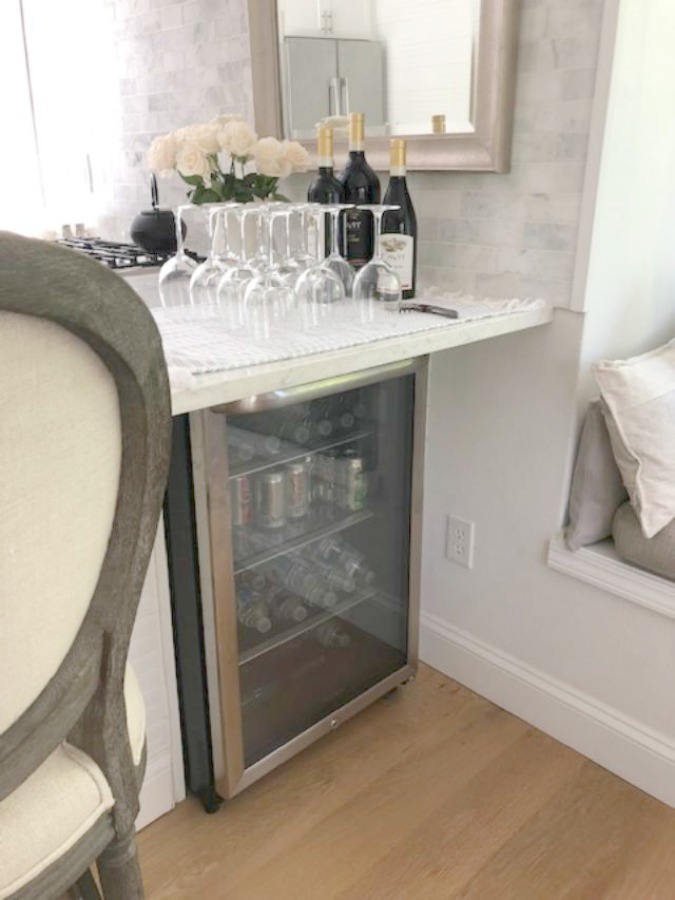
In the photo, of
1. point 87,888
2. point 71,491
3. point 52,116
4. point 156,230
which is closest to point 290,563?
point 87,888

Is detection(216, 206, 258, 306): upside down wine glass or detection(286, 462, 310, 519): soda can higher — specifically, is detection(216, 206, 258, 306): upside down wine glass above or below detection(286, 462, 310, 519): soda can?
above

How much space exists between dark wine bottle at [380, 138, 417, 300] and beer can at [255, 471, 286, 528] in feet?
1.62

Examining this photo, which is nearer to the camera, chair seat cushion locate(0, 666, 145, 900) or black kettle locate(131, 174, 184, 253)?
chair seat cushion locate(0, 666, 145, 900)

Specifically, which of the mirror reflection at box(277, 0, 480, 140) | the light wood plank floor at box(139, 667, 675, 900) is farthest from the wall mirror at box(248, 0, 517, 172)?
the light wood plank floor at box(139, 667, 675, 900)

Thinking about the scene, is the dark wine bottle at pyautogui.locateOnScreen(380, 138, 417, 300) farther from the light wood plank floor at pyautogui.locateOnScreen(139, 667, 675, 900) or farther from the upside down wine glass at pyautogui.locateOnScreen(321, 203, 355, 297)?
the light wood plank floor at pyautogui.locateOnScreen(139, 667, 675, 900)

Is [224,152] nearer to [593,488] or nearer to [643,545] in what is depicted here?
[593,488]

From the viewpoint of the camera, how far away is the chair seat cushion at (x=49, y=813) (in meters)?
0.72

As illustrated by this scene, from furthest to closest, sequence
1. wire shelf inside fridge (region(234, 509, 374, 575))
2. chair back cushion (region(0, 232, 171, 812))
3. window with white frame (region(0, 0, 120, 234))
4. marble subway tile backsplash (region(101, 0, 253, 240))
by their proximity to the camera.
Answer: window with white frame (region(0, 0, 120, 234)) < marble subway tile backsplash (region(101, 0, 253, 240)) < wire shelf inside fridge (region(234, 509, 374, 575)) < chair back cushion (region(0, 232, 171, 812))

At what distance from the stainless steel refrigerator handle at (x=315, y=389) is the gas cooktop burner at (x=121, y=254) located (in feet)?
3.36

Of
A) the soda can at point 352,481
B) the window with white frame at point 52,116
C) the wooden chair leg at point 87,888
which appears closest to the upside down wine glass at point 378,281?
the soda can at point 352,481

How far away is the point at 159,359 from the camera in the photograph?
25.1 inches

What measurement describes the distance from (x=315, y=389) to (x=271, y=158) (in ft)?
1.86

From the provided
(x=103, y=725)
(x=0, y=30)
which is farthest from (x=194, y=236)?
(x=103, y=725)

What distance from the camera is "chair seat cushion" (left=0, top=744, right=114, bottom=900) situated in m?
0.72
